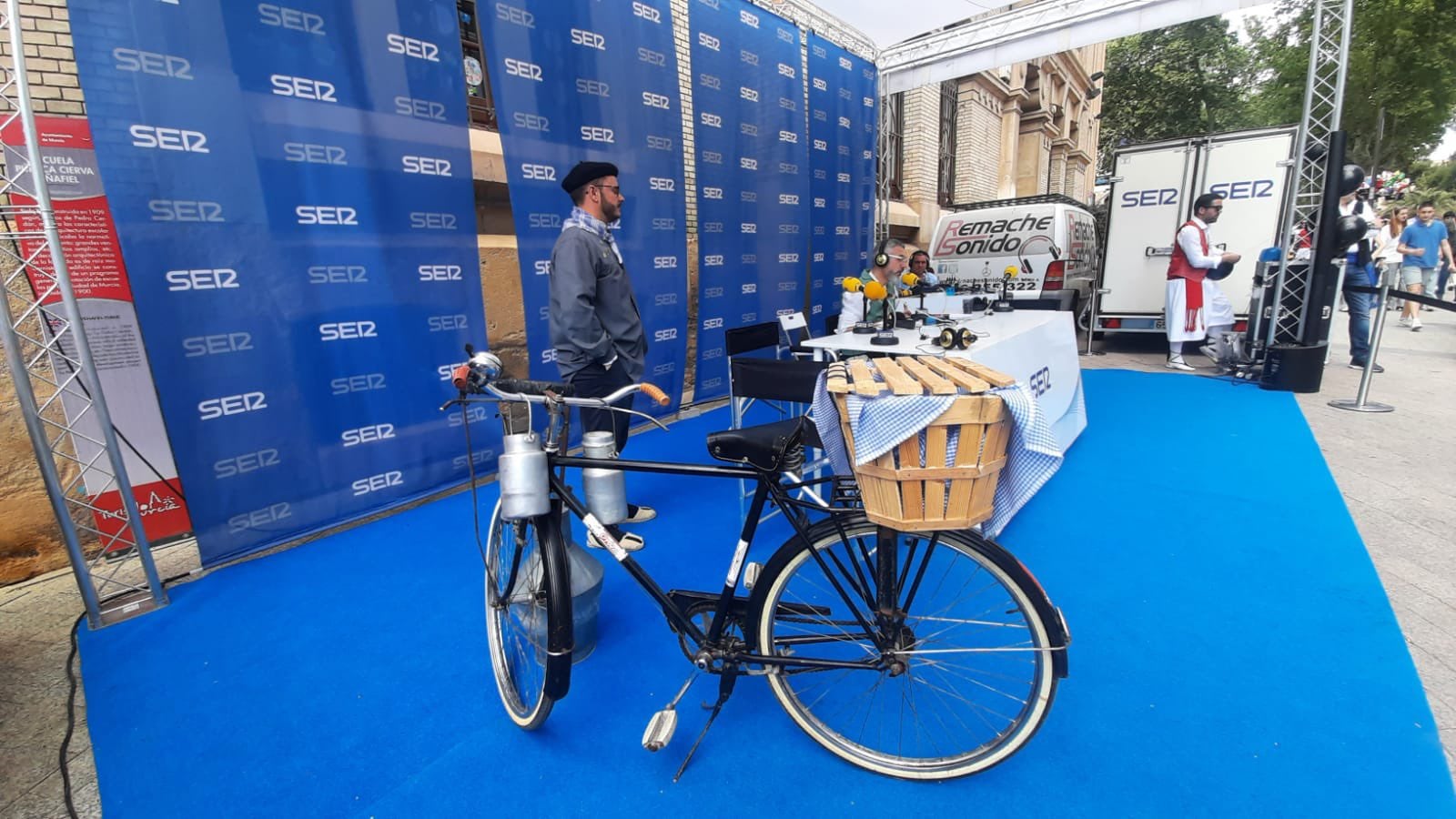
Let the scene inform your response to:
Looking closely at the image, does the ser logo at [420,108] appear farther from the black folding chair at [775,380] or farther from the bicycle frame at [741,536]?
the bicycle frame at [741,536]

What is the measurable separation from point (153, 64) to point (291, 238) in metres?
0.86

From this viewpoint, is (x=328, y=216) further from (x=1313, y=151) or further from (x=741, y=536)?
(x=1313, y=151)

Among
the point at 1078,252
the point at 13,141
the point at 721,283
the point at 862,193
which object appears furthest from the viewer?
the point at 1078,252

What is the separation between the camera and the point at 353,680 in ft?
7.57

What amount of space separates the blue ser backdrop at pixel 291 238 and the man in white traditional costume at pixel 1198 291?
7.61 m

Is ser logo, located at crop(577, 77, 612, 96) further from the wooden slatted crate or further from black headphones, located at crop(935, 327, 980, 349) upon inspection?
the wooden slatted crate

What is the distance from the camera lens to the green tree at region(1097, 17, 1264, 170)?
19.5m

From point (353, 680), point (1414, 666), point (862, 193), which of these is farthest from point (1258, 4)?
point (353, 680)

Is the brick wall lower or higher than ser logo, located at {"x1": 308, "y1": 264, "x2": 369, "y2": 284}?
higher

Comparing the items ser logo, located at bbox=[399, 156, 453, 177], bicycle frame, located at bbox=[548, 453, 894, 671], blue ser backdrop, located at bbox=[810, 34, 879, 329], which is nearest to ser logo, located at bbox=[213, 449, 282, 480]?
ser logo, located at bbox=[399, 156, 453, 177]

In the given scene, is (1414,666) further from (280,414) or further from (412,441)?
(280,414)

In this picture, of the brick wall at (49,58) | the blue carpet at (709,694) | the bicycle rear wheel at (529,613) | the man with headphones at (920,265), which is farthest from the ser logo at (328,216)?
the man with headphones at (920,265)

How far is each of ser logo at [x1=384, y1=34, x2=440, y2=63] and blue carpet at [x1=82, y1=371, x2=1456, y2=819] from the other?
2.84 m

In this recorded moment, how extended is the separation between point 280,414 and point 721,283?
3735 mm
